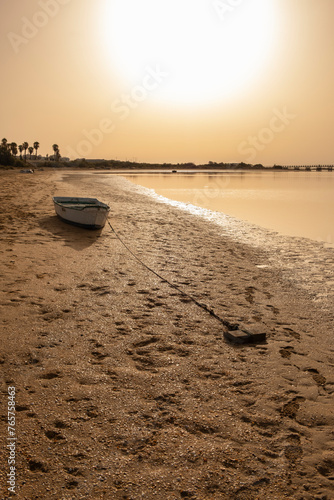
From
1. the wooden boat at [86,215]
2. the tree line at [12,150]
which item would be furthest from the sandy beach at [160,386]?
the tree line at [12,150]

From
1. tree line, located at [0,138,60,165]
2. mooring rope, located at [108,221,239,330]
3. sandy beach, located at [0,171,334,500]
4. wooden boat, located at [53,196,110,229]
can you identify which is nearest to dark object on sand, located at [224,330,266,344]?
sandy beach, located at [0,171,334,500]

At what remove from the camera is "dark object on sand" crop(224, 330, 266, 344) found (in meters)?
5.03

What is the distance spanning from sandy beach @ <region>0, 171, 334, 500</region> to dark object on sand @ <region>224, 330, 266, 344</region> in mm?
110

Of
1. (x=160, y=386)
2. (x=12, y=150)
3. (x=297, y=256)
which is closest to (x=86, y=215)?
(x=297, y=256)

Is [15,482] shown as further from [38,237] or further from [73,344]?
[38,237]

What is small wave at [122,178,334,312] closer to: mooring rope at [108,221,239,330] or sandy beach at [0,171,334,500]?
sandy beach at [0,171,334,500]

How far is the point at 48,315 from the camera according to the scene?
17.7 ft

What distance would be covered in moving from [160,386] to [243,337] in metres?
1.67

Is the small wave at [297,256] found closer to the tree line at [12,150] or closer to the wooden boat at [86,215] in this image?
the wooden boat at [86,215]

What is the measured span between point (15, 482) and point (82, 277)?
16.2 ft

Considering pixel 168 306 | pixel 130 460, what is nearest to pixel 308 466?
pixel 130 460

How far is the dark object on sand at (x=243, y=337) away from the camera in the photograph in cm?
503

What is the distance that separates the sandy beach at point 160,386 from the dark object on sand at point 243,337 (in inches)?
4.3

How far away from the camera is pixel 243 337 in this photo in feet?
16.5
